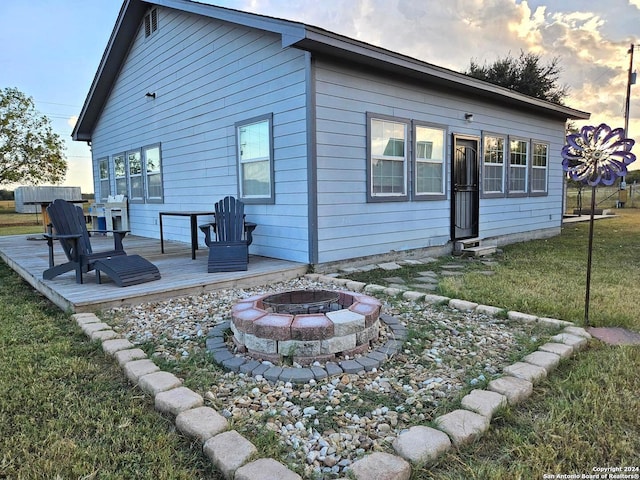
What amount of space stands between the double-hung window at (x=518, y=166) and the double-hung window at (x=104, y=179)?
33.0 ft

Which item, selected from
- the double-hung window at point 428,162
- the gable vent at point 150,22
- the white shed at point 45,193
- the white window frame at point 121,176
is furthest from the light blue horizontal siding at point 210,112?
the white shed at point 45,193

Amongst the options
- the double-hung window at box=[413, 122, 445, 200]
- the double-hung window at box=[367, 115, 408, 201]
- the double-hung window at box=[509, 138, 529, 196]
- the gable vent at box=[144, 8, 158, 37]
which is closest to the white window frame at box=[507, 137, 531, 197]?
the double-hung window at box=[509, 138, 529, 196]

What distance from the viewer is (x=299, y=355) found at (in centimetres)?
238

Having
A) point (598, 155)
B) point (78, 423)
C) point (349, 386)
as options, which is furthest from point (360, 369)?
point (598, 155)

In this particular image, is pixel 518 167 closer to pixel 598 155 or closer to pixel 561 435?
pixel 598 155

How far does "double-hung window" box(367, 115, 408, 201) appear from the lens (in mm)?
5609

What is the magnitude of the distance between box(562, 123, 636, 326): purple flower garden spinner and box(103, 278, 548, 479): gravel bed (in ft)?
3.43

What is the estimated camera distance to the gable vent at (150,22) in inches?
311

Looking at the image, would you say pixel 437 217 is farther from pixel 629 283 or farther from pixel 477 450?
pixel 477 450

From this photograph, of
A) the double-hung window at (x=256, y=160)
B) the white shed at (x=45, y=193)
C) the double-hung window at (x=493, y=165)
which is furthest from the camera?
the white shed at (x=45, y=193)

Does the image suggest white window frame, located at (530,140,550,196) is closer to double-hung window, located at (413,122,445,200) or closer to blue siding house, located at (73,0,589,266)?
blue siding house, located at (73,0,589,266)

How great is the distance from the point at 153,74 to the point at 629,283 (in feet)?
29.3

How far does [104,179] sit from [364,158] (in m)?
8.77

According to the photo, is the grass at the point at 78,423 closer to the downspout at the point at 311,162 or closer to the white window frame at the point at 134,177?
the downspout at the point at 311,162
